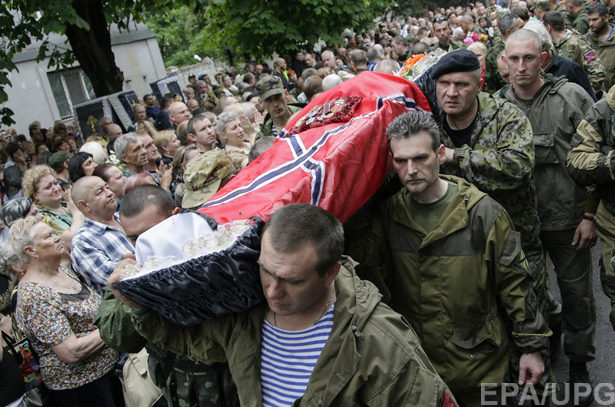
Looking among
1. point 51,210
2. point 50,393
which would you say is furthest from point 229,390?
point 51,210

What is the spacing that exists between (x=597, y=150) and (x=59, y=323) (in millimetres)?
3484

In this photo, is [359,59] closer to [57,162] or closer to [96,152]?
[96,152]

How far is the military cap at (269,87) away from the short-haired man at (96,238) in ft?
5.52

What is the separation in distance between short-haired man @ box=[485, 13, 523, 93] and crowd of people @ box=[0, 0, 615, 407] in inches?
51.9

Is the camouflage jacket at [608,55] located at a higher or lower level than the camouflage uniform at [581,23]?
lower

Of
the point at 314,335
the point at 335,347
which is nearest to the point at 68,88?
the point at 314,335

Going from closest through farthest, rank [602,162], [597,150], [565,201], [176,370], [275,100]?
[176,370], [602,162], [597,150], [565,201], [275,100]

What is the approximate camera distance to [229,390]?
2279 mm

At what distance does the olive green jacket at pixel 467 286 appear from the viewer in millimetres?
2541

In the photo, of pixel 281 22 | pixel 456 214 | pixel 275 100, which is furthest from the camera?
pixel 281 22

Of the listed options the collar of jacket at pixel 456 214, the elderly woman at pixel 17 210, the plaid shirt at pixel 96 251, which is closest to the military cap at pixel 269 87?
the plaid shirt at pixel 96 251

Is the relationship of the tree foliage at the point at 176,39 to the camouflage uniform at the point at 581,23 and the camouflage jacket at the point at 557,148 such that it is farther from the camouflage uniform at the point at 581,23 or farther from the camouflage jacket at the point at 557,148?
the camouflage jacket at the point at 557,148

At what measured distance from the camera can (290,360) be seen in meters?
2.09

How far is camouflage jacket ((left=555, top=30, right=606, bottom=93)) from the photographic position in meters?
5.73
